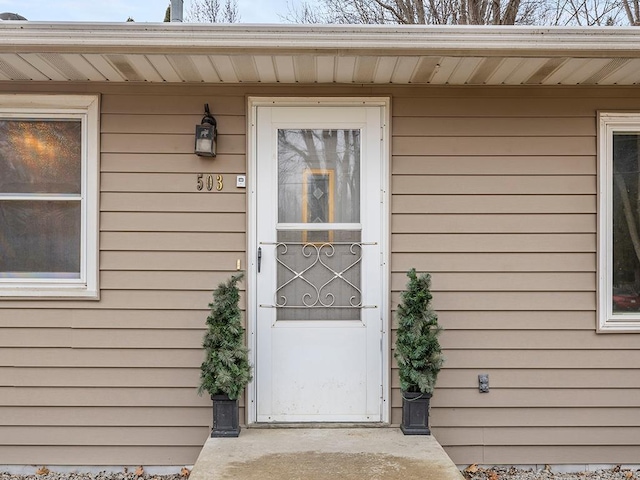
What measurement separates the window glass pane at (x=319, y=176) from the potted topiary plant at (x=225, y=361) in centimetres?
61

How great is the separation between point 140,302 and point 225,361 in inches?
28.3

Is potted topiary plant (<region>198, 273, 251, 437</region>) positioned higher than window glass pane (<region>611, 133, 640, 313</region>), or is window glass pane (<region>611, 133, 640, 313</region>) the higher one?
window glass pane (<region>611, 133, 640, 313</region>)

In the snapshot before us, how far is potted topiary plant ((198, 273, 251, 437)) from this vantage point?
286cm

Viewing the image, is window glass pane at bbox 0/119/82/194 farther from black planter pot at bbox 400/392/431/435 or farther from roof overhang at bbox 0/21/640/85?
black planter pot at bbox 400/392/431/435

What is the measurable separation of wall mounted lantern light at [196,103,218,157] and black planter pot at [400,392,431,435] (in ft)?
5.81

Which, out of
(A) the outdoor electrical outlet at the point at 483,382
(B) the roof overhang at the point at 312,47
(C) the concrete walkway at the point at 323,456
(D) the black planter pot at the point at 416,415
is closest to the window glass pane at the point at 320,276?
(D) the black planter pot at the point at 416,415

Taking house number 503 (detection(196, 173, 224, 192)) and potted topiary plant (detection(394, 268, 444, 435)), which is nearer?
potted topiary plant (detection(394, 268, 444, 435))

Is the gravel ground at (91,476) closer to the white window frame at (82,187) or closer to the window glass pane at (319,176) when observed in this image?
the white window frame at (82,187)

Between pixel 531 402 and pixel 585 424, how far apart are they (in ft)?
1.18

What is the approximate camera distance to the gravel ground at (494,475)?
3.16 m

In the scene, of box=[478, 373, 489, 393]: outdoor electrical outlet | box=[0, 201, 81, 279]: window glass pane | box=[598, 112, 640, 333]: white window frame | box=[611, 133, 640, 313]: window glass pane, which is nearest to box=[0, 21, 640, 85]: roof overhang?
box=[598, 112, 640, 333]: white window frame

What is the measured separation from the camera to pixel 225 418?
295cm

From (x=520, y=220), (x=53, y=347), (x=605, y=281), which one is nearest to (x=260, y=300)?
(x=53, y=347)

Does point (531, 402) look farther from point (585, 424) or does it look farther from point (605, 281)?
point (605, 281)
